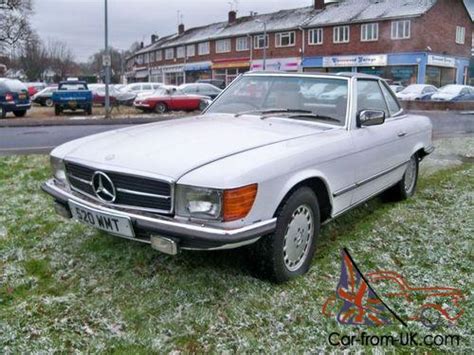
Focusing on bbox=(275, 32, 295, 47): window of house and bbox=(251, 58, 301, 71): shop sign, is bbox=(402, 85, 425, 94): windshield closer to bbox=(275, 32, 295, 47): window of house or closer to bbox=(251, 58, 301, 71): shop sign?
bbox=(251, 58, 301, 71): shop sign

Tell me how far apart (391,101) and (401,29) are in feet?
114

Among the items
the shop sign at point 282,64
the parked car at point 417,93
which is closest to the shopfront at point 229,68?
the shop sign at point 282,64

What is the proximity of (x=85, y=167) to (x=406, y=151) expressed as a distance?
3576 mm

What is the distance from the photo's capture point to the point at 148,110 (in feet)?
70.6

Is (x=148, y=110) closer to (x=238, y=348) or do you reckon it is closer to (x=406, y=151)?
(x=406, y=151)

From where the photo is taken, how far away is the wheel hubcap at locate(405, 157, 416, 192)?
18.6 ft

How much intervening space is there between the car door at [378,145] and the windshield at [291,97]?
0.23m

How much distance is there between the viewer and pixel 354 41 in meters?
39.4

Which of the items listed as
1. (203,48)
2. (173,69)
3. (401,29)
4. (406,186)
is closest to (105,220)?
(406,186)

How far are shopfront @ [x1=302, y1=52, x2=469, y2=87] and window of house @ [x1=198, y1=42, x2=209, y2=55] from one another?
48.4 ft

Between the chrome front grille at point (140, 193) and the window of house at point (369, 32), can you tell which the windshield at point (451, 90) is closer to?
the window of house at point (369, 32)

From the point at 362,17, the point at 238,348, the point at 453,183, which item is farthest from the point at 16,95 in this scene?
the point at 362,17

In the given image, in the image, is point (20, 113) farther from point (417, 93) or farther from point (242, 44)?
point (242, 44)

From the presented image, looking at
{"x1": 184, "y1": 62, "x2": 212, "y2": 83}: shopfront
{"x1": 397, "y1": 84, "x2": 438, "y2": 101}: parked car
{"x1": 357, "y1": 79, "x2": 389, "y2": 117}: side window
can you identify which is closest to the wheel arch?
{"x1": 357, "y1": 79, "x2": 389, "y2": 117}: side window
